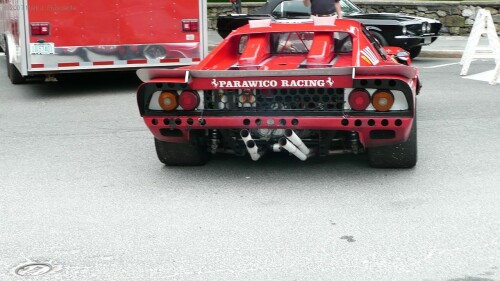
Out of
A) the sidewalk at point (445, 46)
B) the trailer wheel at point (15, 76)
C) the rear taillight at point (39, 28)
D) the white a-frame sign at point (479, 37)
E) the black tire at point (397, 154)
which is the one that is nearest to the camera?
the black tire at point (397, 154)

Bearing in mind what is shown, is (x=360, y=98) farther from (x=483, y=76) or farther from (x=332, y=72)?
(x=483, y=76)

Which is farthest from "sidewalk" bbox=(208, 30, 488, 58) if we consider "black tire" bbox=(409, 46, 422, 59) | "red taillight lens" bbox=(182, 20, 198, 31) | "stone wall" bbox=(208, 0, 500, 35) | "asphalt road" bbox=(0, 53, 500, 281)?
"asphalt road" bbox=(0, 53, 500, 281)

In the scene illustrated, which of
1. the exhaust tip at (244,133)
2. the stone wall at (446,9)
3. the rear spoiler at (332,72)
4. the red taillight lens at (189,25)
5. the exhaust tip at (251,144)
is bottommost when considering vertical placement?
the stone wall at (446,9)

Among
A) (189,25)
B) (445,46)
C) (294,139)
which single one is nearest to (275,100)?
(294,139)

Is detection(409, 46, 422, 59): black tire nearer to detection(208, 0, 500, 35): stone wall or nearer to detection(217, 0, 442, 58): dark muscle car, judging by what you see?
detection(217, 0, 442, 58): dark muscle car

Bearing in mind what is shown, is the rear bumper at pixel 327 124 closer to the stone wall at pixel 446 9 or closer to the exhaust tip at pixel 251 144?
the exhaust tip at pixel 251 144

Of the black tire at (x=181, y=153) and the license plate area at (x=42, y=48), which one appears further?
the license plate area at (x=42, y=48)

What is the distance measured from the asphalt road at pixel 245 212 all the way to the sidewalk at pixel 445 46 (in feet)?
28.6

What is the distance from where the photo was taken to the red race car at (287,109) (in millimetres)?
6773

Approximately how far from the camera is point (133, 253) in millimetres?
5430

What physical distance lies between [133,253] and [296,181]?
85.1 inches

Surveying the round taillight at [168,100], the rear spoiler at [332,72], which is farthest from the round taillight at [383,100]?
the round taillight at [168,100]

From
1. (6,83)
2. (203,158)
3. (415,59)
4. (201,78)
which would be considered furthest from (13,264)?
(415,59)

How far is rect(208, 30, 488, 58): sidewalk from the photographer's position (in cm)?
1850
